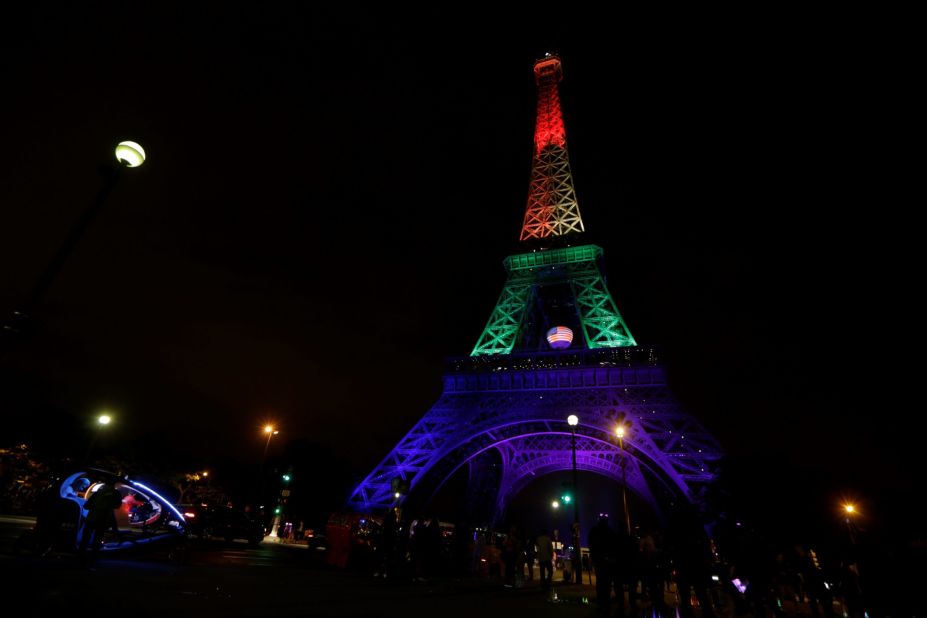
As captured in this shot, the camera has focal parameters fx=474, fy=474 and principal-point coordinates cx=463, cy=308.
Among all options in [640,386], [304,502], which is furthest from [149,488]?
[304,502]

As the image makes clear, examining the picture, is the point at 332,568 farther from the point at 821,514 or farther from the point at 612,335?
the point at 612,335

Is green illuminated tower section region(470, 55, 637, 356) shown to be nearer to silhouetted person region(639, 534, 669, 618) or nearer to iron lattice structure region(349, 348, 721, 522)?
iron lattice structure region(349, 348, 721, 522)

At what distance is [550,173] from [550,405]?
88.5ft

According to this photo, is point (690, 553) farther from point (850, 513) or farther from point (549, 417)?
point (850, 513)

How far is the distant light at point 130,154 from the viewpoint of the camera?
6930 millimetres

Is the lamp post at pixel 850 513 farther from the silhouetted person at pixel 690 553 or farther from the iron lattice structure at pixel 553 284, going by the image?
the silhouetted person at pixel 690 553

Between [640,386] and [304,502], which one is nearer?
[640,386]

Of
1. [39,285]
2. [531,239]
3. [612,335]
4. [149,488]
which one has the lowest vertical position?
[149,488]

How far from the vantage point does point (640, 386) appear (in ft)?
100

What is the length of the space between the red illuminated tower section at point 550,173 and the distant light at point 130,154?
38192 mm

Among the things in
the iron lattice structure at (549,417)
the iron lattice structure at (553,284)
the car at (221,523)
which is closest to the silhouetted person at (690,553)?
the iron lattice structure at (549,417)

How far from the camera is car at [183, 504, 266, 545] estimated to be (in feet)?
65.3

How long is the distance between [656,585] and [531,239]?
36453 millimetres

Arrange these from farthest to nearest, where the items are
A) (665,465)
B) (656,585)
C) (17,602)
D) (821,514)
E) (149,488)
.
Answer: (665,465)
(821,514)
(149,488)
(656,585)
(17,602)
